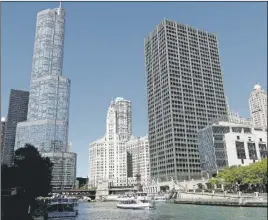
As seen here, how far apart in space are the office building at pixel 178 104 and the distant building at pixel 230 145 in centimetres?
2540

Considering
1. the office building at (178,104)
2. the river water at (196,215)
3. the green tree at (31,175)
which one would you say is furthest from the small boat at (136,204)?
the office building at (178,104)

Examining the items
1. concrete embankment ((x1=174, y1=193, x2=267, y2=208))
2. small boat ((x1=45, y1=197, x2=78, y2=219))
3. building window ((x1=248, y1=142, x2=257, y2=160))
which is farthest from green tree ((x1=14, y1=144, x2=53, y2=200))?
building window ((x1=248, y1=142, x2=257, y2=160))

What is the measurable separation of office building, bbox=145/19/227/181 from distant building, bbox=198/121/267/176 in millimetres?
25404

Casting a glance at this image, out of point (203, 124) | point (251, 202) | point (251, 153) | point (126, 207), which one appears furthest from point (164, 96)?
point (251, 202)

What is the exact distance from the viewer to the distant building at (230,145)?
134 metres

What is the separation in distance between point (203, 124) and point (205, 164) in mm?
42769

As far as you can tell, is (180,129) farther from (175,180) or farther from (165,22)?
(165,22)

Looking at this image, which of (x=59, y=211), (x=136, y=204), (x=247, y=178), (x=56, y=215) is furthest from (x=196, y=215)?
(x=247, y=178)

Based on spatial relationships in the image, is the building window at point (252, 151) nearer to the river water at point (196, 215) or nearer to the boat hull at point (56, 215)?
the river water at point (196, 215)

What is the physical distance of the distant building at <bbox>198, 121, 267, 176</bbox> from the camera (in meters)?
134

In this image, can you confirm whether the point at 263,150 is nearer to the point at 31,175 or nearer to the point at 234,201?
the point at 234,201

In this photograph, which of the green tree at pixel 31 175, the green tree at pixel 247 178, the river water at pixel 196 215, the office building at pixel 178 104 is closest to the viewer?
the river water at pixel 196 215

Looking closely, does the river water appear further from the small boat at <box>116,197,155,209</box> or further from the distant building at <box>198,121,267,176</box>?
the distant building at <box>198,121,267,176</box>

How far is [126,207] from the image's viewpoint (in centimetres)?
9500
